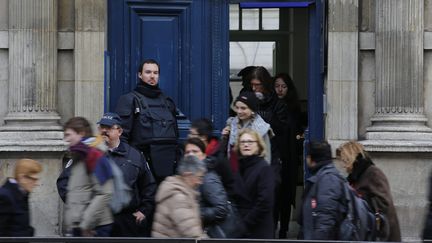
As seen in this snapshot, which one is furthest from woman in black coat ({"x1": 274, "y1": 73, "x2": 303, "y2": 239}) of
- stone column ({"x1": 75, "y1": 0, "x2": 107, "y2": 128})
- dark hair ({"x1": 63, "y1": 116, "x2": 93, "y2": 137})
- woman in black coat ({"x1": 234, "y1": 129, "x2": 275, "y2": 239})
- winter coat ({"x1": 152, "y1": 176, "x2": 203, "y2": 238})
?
winter coat ({"x1": 152, "y1": 176, "x2": 203, "y2": 238})

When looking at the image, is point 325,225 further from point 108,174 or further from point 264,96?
point 264,96

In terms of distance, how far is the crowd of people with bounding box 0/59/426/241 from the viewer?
8750 mm

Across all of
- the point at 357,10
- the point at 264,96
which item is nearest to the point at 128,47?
the point at 264,96

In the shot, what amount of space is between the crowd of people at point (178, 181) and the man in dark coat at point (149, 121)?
0.01 m

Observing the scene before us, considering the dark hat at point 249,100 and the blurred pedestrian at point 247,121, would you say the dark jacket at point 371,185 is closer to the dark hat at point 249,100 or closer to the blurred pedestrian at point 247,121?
the blurred pedestrian at point 247,121

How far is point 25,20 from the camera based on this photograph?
12289 mm

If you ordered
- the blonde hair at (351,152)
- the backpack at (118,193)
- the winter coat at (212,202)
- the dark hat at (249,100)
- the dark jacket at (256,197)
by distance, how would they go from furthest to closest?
the dark hat at (249,100) < the blonde hair at (351,152) < the dark jacket at (256,197) < the winter coat at (212,202) < the backpack at (118,193)

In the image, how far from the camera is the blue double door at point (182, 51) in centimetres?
1286

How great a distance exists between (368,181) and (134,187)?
83.9 inches

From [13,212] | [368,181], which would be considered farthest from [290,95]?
[13,212]

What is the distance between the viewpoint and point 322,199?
9.40 meters

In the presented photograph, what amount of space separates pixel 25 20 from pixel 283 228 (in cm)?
382

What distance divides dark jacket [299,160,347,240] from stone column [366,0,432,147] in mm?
2861

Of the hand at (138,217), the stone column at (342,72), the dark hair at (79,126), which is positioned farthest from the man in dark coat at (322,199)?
the stone column at (342,72)
